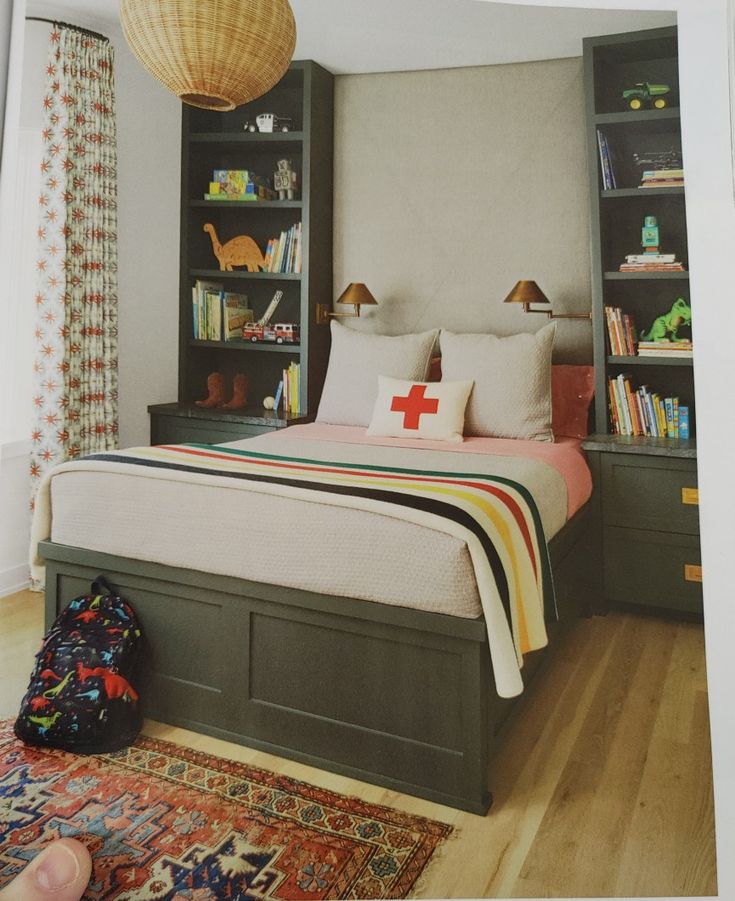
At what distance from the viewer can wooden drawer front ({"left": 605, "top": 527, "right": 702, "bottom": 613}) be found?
2553 mm

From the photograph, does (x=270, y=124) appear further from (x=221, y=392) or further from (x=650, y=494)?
(x=650, y=494)

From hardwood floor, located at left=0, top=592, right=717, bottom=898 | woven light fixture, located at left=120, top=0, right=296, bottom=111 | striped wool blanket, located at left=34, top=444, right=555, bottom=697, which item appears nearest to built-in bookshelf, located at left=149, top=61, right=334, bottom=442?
striped wool blanket, located at left=34, top=444, right=555, bottom=697

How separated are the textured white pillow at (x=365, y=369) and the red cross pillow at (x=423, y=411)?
18 centimetres

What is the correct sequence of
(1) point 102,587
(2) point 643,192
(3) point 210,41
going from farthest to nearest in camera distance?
(2) point 643,192, (1) point 102,587, (3) point 210,41

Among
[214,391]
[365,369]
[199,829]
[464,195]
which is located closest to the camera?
[199,829]

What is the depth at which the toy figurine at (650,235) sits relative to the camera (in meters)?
2.73

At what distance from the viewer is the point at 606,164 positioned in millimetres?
2816

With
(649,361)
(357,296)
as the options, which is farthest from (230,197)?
(649,361)

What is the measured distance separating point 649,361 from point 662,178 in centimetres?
68

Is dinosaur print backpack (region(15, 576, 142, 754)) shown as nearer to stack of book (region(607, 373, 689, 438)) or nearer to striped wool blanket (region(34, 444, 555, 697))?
striped wool blanket (region(34, 444, 555, 697))

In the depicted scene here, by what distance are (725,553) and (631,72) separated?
2417 millimetres

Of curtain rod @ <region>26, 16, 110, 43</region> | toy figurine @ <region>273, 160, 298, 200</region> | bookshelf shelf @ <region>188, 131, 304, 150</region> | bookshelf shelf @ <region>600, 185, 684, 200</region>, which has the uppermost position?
curtain rod @ <region>26, 16, 110, 43</region>

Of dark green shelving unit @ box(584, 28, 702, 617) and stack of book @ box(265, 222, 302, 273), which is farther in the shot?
stack of book @ box(265, 222, 302, 273)

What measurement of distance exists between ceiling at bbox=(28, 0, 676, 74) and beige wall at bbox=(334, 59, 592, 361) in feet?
0.52
